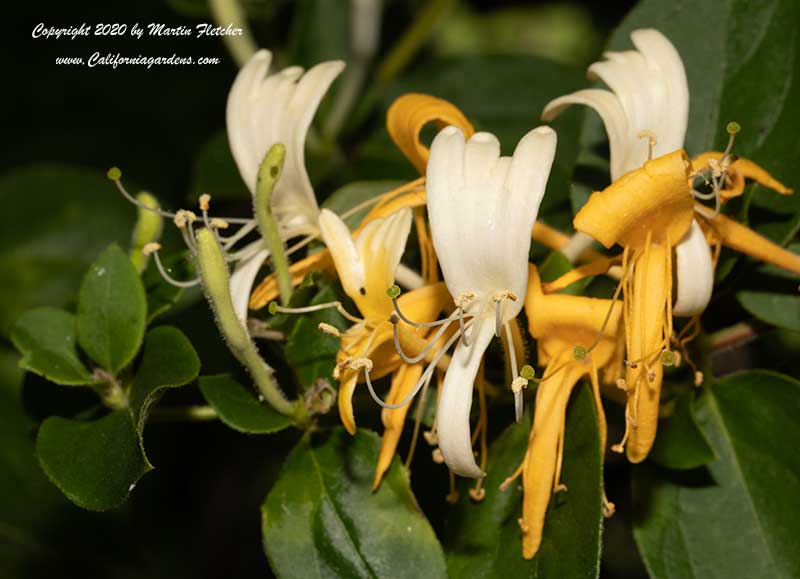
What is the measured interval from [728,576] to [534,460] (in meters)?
0.28

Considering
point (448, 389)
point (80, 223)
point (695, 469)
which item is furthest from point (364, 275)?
point (80, 223)

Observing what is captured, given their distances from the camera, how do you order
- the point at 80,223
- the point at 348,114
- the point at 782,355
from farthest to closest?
the point at 80,223, the point at 348,114, the point at 782,355

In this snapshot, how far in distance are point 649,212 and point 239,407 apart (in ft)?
1.52

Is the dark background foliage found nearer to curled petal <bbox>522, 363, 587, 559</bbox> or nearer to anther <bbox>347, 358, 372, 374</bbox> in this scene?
curled petal <bbox>522, 363, 587, 559</bbox>

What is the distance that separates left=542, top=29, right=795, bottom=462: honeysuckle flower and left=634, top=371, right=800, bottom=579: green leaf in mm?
183

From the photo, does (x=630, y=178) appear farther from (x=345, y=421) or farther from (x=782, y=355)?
(x=782, y=355)

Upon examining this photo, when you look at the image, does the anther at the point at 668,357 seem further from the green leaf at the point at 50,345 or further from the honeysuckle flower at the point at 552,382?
the green leaf at the point at 50,345

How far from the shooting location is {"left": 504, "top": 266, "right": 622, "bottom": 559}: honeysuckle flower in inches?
39.0

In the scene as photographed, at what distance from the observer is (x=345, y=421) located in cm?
101

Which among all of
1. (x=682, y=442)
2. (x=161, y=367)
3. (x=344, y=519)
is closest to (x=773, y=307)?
(x=682, y=442)

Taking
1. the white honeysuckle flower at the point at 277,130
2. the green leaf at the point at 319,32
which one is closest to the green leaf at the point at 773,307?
the white honeysuckle flower at the point at 277,130

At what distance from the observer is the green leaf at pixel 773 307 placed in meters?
1.18

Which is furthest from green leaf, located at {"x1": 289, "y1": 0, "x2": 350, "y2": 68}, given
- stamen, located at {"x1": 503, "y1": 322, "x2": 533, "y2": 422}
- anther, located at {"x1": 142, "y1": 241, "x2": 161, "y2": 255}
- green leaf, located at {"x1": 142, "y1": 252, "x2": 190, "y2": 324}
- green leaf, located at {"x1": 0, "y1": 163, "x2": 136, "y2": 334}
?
stamen, located at {"x1": 503, "y1": 322, "x2": 533, "y2": 422}

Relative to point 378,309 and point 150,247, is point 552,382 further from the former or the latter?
point 150,247
